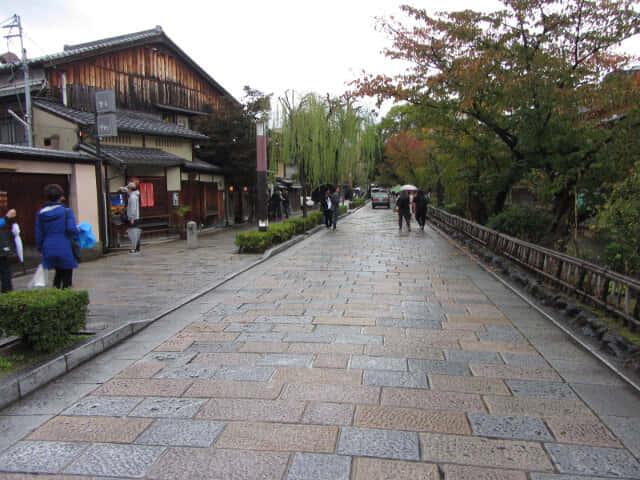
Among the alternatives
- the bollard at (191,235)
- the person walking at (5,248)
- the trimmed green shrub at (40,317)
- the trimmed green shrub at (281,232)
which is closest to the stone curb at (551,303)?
the trimmed green shrub at (40,317)

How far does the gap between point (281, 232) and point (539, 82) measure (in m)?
8.40

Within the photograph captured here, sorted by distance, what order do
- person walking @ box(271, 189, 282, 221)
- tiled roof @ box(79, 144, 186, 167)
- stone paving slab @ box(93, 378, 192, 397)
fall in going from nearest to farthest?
stone paving slab @ box(93, 378, 192, 397), tiled roof @ box(79, 144, 186, 167), person walking @ box(271, 189, 282, 221)

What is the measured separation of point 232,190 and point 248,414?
2218 centimetres

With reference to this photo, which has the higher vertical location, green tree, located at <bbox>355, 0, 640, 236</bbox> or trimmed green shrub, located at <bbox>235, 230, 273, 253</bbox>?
green tree, located at <bbox>355, 0, 640, 236</bbox>

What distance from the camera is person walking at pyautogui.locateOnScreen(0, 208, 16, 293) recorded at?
686 centimetres

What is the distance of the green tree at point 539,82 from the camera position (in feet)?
30.5

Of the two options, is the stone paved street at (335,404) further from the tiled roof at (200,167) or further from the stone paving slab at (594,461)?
the tiled roof at (200,167)

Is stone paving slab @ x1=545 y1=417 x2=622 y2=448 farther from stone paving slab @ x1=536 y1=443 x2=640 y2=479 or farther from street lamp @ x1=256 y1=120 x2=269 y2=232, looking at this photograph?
street lamp @ x1=256 y1=120 x2=269 y2=232

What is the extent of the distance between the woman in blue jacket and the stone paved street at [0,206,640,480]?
1.04 m

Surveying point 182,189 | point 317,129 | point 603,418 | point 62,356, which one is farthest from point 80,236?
point 317,129

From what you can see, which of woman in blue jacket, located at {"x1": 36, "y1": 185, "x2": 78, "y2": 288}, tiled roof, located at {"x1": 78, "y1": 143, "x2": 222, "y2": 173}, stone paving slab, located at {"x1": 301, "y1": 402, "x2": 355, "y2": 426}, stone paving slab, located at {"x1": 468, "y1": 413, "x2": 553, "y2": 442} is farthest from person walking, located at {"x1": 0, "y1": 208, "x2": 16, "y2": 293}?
tiled roof, located at {"x1": 78, "y1": 143, "x2": 222, "y2": 173}

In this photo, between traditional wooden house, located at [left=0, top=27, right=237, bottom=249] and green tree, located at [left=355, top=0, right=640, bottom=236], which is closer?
green tree, located at [left=355, top=0, right=640, bottom=236]

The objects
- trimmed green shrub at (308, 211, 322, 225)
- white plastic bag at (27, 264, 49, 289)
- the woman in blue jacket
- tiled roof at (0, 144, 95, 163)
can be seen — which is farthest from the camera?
trimmed green shrub at (308, 211, 322, 225)

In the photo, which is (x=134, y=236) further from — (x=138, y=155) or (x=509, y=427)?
(x=509, y=427)
